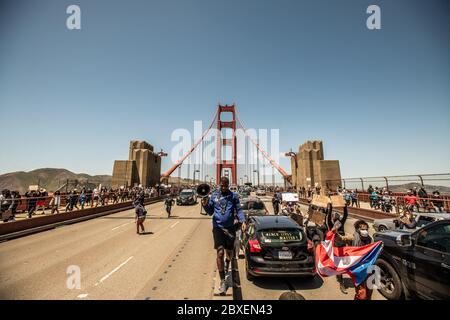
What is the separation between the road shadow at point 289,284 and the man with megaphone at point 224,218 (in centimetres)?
106

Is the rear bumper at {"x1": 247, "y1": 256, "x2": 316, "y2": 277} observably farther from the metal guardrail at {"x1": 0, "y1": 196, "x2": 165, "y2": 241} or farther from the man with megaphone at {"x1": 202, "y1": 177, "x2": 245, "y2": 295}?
the metal guardrail at {"x1": 0, "y1": 196, "x2": 165, "y2": 241}

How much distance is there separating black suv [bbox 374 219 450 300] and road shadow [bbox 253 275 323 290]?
4.22ft

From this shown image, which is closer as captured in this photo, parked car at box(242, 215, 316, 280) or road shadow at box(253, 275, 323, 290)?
parked car at box(242, 215, 316, 280)

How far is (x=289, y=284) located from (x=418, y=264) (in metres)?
2.44

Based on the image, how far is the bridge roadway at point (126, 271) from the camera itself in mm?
4668

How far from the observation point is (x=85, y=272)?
5902 millimetres

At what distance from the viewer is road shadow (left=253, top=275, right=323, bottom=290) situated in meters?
5.03

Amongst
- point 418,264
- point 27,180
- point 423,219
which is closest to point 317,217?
point 423,219

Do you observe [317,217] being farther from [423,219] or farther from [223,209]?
[223,209]

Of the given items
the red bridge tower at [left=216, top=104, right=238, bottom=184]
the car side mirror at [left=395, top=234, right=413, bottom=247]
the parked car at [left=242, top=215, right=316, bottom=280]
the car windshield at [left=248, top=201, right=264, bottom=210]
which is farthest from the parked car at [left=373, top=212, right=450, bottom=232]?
the red bridge tower at [left=216, top=104, right=238, bottom=184]

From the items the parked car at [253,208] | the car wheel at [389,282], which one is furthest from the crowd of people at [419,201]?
the car wheel at [389,282]

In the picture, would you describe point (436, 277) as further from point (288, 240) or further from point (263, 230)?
point (263, 230)
